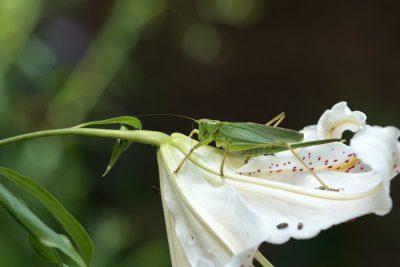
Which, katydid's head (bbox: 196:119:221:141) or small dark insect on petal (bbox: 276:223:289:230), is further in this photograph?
katydid's head (bbox: 196:119:221:141)

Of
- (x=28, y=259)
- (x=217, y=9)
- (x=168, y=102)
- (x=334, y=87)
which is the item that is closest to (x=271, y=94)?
(x=334, y=87)

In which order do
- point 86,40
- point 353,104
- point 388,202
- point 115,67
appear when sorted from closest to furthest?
point 388,202 → point 115,67 → point 86,40 → point 353,104

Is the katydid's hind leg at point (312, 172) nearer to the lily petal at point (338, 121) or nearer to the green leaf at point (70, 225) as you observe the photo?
the lily petal at point (338, 121)

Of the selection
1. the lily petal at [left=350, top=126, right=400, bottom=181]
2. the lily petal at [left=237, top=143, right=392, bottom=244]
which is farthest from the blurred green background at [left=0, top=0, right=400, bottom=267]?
the lily petal at [left=350, top=126, right=400, bottom=181]

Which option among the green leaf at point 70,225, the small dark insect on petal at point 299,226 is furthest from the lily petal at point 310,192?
the green leaf at point 70,225

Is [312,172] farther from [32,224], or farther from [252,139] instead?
[32,224]

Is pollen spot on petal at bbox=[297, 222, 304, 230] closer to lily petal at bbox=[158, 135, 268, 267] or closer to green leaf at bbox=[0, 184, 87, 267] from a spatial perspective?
lily petal at bbox=[158, 135, 268, 267]

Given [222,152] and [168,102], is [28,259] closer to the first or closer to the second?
[222,152]
